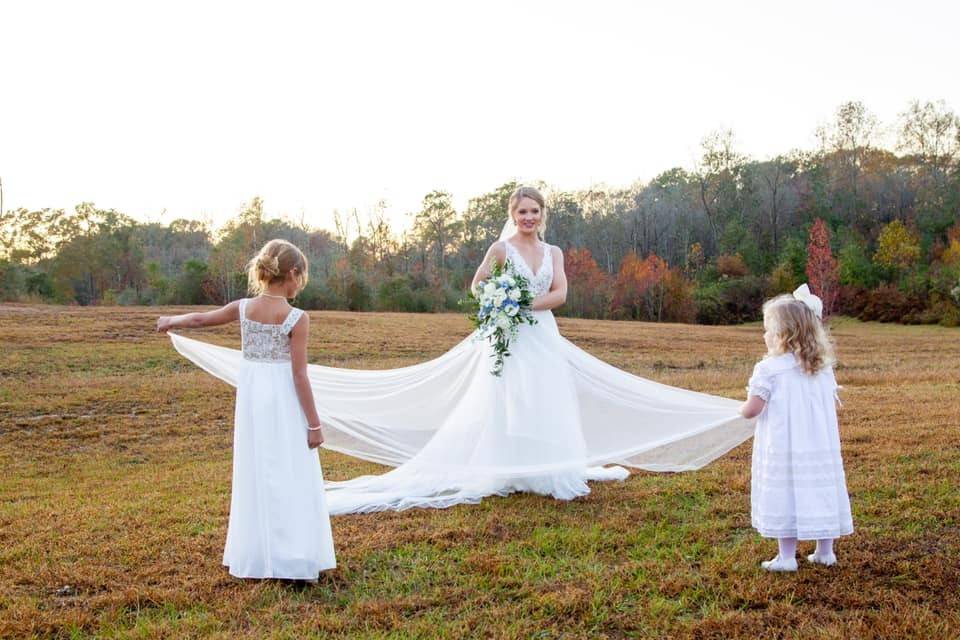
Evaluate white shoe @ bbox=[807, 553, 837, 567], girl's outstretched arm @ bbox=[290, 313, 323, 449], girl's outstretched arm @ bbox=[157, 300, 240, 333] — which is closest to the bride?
girl's outstretched arm @ bbox=[157, 300, 240, 333]

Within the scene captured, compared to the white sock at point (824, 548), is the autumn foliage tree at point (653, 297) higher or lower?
higher

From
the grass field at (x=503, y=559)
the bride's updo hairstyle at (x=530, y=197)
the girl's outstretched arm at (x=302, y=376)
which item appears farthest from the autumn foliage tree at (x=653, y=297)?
the girl's outstretched arm at (x=302, y=376)

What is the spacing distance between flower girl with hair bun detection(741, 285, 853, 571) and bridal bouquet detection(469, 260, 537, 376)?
262 cm

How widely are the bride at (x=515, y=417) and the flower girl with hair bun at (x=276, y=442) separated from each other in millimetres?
1738

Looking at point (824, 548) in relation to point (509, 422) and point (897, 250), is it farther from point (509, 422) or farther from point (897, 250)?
point (897, 250)

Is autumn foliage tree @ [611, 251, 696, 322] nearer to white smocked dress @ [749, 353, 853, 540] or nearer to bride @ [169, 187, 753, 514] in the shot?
bride @ [169, 187, 753, 514]

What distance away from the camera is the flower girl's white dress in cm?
507

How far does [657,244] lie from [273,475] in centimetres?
7490

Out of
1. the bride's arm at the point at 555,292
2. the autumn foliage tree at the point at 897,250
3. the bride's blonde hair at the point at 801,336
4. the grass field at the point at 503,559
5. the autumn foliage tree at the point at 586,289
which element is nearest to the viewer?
the grass field at the point at 503,559

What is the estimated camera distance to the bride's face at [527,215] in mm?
7602

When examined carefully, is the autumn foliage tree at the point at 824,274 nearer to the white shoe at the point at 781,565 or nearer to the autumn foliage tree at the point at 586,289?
the autumn foliage tree at the point at 586,289

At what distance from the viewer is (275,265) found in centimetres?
504

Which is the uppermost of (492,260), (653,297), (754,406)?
(653,297)

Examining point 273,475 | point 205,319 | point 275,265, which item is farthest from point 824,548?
point 205,319
